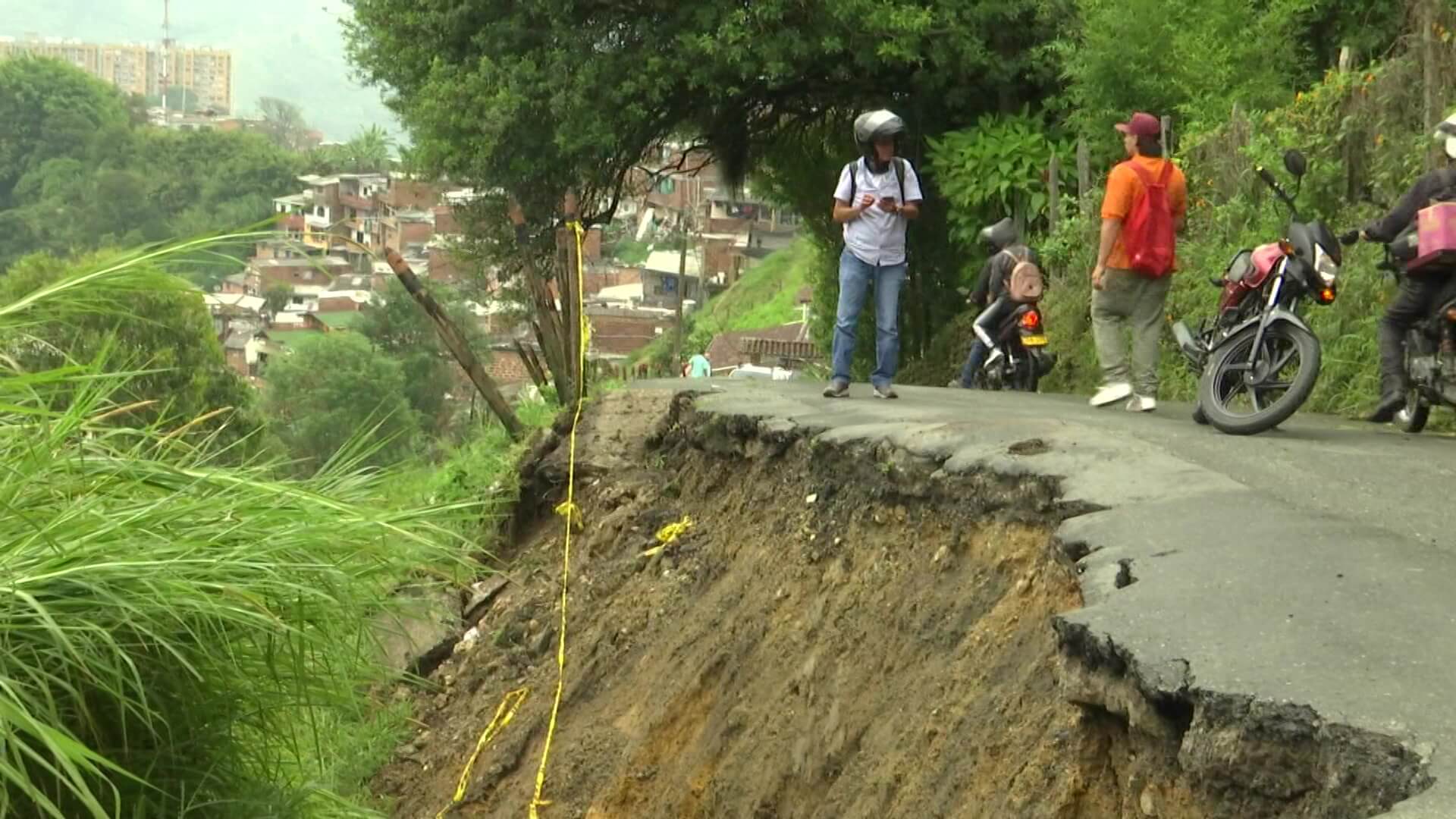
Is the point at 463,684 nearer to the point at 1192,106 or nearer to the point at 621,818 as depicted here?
the point at 621,818

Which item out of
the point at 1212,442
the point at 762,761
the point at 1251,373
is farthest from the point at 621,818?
the point at 1251,373

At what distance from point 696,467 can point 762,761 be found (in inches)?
135

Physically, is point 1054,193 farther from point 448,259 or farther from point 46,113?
point 46,113

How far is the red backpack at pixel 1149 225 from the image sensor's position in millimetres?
8828

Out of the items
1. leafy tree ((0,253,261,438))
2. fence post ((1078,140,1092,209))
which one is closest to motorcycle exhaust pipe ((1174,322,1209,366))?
leafy tree ((0,253,261,438))

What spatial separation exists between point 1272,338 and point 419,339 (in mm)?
34334

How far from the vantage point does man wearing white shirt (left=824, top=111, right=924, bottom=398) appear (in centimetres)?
948

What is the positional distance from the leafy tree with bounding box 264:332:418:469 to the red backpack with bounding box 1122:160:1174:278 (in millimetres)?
3818

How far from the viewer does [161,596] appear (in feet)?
12.2

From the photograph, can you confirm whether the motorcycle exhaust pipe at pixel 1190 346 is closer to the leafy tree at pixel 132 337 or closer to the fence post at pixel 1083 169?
the leafy tree at pixel 132 337

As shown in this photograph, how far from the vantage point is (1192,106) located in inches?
596

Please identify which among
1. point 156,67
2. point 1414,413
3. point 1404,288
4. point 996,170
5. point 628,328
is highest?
point 156,67

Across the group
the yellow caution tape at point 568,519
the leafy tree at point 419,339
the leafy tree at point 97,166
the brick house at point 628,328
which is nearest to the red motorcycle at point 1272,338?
the yellow caution tape at point 568,519

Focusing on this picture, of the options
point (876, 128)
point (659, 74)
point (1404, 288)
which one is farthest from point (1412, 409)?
point (659, 74)
